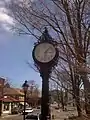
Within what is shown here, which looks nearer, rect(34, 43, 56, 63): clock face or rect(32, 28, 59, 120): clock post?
rect(32, 28, 59, 120): clock post

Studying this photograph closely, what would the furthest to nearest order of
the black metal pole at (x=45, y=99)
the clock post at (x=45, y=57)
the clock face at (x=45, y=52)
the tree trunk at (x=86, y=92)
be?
1. the tree trunk at (x=86, y=92)
2. the clock face at (x=45, y=52)
3. the clock post at (x=45, y=57)
4. the black metal pole at (x=45, y=99)

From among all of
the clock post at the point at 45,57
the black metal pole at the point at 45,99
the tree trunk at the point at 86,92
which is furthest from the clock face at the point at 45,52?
the tree trunk at the point at 86,92

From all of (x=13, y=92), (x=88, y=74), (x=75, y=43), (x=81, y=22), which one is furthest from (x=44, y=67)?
(x=13, y=92)

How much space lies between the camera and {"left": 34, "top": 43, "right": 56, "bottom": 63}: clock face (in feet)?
16.6

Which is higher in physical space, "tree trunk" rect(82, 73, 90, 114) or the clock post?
the clock post

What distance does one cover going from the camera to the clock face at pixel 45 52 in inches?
199

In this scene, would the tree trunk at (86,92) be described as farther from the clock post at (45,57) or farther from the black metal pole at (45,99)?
the black metal pole at (45,99)

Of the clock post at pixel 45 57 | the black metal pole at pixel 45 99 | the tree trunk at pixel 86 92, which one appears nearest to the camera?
the black metal pole at pixel 45 99

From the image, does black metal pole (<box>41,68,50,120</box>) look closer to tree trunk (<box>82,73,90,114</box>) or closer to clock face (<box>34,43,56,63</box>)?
clock face (<box>34,43,56,63</box>)

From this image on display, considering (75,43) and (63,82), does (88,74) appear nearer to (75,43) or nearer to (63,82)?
(63,82)

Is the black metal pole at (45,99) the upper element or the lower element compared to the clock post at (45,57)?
lower

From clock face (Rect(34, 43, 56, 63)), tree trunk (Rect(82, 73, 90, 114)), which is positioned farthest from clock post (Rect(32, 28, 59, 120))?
tree trunk (Rect(82, 73, 90, 114))

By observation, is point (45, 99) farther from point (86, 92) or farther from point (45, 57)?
point (86, 92)

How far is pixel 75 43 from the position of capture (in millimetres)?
7246
